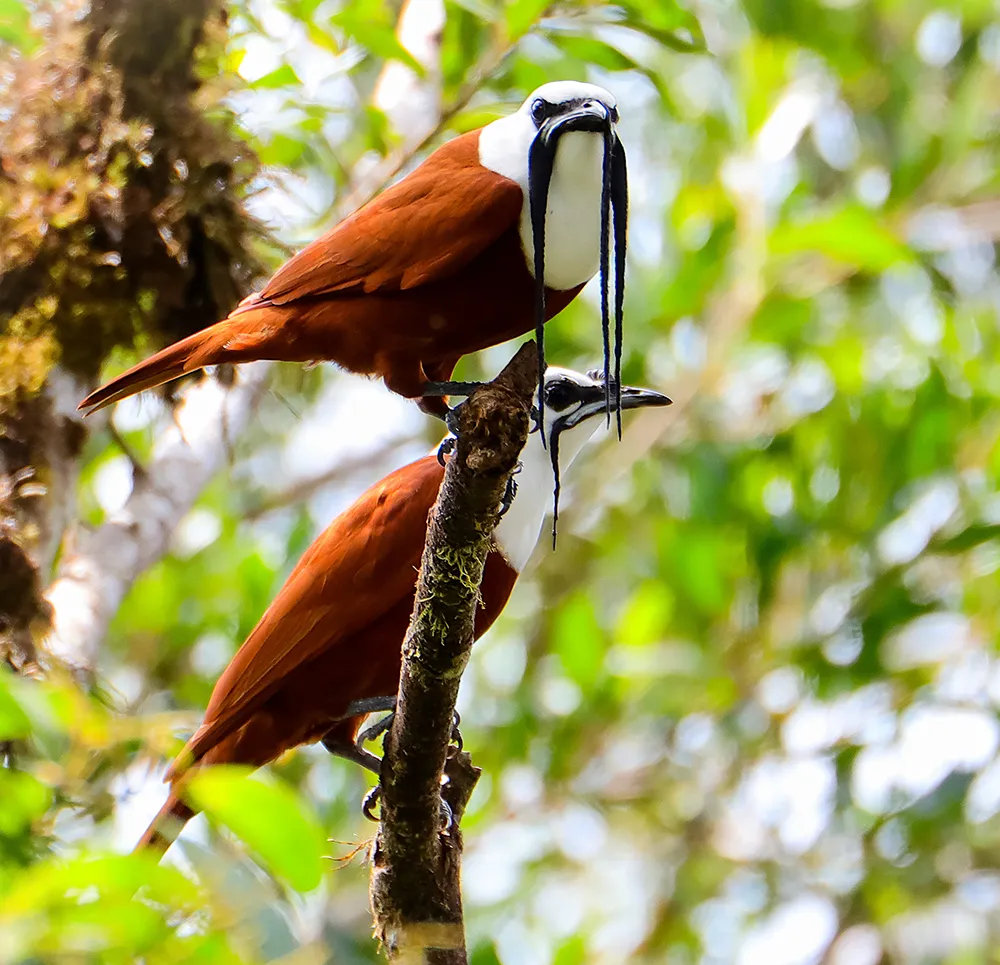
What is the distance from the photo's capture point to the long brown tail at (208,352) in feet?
7.70

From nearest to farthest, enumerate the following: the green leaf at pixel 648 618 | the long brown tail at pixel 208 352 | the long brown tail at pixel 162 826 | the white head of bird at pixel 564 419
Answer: the long brown tail at pixel 208 352 → the long brown tail at pixel 162 826 → the white head of bird at pixel 564 419 → the green leaf at pixel 648 618

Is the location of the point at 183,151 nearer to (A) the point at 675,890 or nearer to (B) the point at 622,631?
(B) the point at 622,631

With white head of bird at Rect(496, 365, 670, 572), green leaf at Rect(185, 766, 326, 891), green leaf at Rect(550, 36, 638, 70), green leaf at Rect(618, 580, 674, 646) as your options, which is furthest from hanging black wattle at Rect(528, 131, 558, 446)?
green leaf at Rect(618, 580, 674, 646)

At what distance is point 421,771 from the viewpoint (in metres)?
2.02

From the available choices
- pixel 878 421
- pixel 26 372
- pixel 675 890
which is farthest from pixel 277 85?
pixel 675 890

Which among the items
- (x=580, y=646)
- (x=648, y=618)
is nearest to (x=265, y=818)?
(x=580, y=646)

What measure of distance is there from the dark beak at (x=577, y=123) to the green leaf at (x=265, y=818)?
1.29m

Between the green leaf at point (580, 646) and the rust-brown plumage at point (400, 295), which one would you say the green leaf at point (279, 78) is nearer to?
the rust-brown plumage at point (400, 295)

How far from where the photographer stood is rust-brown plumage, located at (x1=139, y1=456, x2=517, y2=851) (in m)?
2.68

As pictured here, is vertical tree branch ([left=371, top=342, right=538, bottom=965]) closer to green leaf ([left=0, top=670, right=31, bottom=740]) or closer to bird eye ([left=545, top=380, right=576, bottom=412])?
green leaf ([left=0, top=670, right=31, bottom=740])

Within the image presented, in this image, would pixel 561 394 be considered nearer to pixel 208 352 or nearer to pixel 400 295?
pixel 400 295

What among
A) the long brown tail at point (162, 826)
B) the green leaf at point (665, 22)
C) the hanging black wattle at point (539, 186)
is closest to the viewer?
the hanging black wattle at point (539, 186)

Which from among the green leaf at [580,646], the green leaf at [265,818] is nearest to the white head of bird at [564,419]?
the green leaf at [580,646]

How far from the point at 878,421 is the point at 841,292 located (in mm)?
1350
